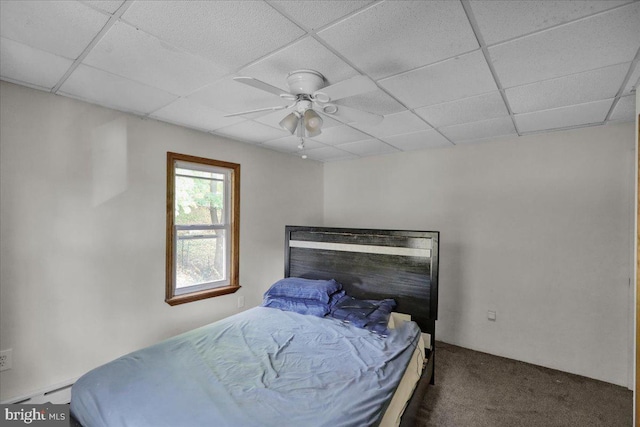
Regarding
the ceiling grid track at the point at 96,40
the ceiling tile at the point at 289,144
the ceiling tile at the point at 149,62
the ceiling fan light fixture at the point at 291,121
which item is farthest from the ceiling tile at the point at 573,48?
the ceiling tile at the point at 289,144

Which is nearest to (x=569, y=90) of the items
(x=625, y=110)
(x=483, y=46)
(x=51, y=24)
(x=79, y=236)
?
(x=625, y=110)

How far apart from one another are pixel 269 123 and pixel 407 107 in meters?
1.34

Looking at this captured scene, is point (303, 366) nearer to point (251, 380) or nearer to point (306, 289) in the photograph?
point (251, 380)

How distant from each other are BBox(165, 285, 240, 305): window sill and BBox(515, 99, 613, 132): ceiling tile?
3470 mm

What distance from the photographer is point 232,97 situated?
2.30 meters

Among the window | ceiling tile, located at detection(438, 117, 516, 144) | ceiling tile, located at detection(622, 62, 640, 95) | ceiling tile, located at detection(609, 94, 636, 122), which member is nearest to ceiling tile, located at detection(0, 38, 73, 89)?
the window

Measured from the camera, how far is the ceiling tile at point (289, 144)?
3551 millimetres

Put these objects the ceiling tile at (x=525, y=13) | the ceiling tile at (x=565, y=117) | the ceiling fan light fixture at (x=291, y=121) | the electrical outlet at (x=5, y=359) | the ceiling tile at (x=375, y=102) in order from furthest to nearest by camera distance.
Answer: the ceiling tile at (x=565, y=117) < the ceiling tile at (x=375, y=102) < the electrical outlet at (x=5, y=359) < the ceiling fan light fixture at (x=291, y=121) < the ceiling tile at (x=525, y=13)

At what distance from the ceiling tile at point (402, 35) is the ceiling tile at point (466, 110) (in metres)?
0.77

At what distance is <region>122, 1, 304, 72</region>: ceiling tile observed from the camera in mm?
1328

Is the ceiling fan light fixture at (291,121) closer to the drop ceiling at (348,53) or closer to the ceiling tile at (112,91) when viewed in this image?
the drop ceiling at (348,53)

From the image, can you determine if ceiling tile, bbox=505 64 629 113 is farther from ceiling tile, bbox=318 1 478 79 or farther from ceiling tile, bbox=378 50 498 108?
ceiling tile, bbox=318 1 478 79

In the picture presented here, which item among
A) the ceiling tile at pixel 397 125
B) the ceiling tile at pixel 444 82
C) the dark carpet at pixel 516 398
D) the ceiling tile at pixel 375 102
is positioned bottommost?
the dark carpet at pixel 516 398

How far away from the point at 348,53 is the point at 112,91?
1848 mm
